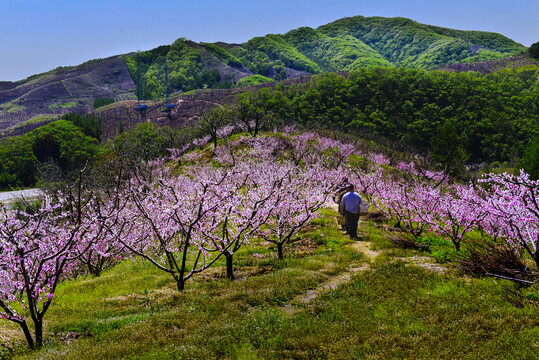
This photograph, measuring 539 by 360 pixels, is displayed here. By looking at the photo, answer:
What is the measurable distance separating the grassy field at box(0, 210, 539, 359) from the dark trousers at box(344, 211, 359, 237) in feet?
14.3

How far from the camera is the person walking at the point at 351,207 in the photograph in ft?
52.7

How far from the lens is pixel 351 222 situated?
1711cm

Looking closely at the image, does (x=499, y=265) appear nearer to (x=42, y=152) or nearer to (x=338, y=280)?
(x=338, y=280)

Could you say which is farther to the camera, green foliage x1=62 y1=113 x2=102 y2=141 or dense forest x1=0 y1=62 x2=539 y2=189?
green foliage x1=62 y1=113 x2=102 y2=141

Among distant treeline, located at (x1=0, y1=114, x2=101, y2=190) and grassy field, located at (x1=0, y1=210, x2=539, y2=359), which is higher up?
distant treeline, located at (x1=0, y1=114, x2=101, y2=190)

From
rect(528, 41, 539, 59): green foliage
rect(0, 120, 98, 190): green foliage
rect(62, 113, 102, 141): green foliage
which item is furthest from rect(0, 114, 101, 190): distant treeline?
rect(528, 41, 539, 59): green foliage

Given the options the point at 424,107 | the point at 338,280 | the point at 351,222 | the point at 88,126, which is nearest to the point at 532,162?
the point at 351,222

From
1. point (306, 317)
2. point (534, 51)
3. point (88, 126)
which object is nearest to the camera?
point (306, 317)

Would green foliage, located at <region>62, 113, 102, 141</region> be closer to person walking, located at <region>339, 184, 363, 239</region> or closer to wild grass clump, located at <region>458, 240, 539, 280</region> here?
person walking, located at <region>339, 184, 363, 239</region>

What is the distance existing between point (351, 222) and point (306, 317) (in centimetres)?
976

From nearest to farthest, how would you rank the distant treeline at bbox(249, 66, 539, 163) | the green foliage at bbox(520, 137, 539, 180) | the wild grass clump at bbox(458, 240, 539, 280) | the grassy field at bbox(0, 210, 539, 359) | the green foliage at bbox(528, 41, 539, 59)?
the grassy field at bbox(0, 210, 539, 359)
the wild grass clump at bbox(458, 240, 539, 280)
the green foliage at bbox(520, 137, 539, 180)
the distant treeline at bbox(249, 66, 539, 163)
the green foliage at bbox(528, 41, 539, 59)

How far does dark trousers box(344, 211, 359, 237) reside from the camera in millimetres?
16828

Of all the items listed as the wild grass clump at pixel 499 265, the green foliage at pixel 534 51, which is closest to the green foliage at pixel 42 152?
the wild grass clump at pixel 499 265

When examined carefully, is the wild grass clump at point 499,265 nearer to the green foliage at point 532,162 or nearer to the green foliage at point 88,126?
the green foliage at point 532,162
